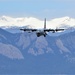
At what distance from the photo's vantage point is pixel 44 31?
3425 inches

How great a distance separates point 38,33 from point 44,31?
1440mm

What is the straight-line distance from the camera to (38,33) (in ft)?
282
